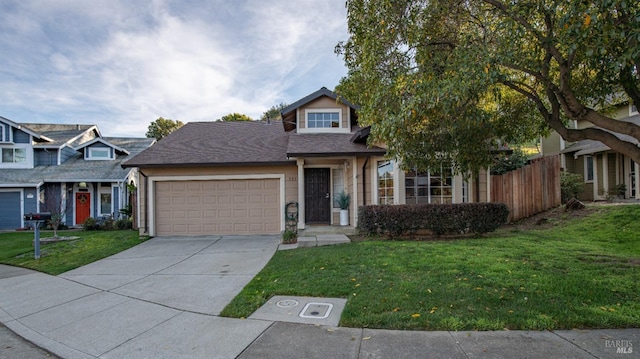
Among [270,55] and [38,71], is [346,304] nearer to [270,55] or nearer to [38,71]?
[270,55]

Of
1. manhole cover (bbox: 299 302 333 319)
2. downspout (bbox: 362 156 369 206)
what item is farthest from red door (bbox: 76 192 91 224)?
manhole cover (bbox: 299 302 333 319)

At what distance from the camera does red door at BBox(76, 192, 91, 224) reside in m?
18.0

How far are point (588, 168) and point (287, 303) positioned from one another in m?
19.5

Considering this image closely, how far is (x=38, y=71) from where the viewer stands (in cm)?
1307

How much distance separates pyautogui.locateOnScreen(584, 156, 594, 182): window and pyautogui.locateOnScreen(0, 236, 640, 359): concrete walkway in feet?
56.9

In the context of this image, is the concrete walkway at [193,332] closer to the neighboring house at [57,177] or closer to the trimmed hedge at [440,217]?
the trimmed hedge at [440,217]

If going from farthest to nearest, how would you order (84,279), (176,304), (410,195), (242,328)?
(410,195)
(84,279)
(176,304)
(242,328)

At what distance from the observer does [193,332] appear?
380 cm

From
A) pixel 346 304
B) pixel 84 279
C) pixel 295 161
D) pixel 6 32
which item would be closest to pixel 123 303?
pixel 84 279

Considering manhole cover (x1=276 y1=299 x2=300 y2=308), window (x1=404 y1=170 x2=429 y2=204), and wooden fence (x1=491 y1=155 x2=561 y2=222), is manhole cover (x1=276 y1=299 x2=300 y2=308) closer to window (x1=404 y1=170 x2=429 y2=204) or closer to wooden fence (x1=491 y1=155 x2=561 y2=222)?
window (x1=404 y1=170 x2=429 y2=204)

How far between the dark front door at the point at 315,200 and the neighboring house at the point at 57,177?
11948mm

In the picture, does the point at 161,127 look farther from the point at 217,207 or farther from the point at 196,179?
the point at 217,207

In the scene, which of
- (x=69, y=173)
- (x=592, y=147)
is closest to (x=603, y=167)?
(x=592, y=147)

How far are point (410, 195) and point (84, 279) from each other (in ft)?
28.6
